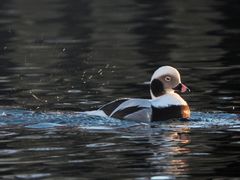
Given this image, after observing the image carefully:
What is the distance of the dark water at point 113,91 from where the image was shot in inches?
576

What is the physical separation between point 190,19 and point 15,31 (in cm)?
682

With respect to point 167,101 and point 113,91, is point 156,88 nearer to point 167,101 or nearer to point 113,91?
point 167,101

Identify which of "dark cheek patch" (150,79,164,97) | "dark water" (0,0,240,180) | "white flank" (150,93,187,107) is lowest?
"dark water" (0,0,240,180)

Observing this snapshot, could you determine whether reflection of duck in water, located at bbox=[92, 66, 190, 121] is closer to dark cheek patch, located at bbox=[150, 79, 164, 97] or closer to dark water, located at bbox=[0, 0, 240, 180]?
dark cheek patch, located at bbox=[150, 79, 164, 97]

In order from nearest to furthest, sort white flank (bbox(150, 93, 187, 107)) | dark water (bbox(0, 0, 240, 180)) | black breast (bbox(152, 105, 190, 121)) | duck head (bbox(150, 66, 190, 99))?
dark water (bbox(0, 0, 240, 180))
black breast (bbox(152, 105, 190, 121))
white flank (bbox(150, 93, 187, 107))
duck head (bbox(150, 66, 190, 99))

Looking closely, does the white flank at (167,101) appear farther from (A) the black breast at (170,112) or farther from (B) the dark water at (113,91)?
(B) the dark water at (113,91)

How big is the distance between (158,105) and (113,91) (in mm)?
3556

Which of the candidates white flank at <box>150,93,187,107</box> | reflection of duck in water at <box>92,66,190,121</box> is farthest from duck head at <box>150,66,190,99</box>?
white flank at <box>150,93,187,107</box>

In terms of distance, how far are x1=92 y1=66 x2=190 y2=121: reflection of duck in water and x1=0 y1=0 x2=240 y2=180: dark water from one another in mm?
234

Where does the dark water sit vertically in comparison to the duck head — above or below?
below

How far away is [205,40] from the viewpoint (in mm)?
32375

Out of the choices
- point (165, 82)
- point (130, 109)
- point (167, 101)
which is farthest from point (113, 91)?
point (130, 109)

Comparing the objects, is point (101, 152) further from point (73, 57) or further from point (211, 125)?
point (73, 57)

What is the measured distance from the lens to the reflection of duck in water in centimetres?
1827
